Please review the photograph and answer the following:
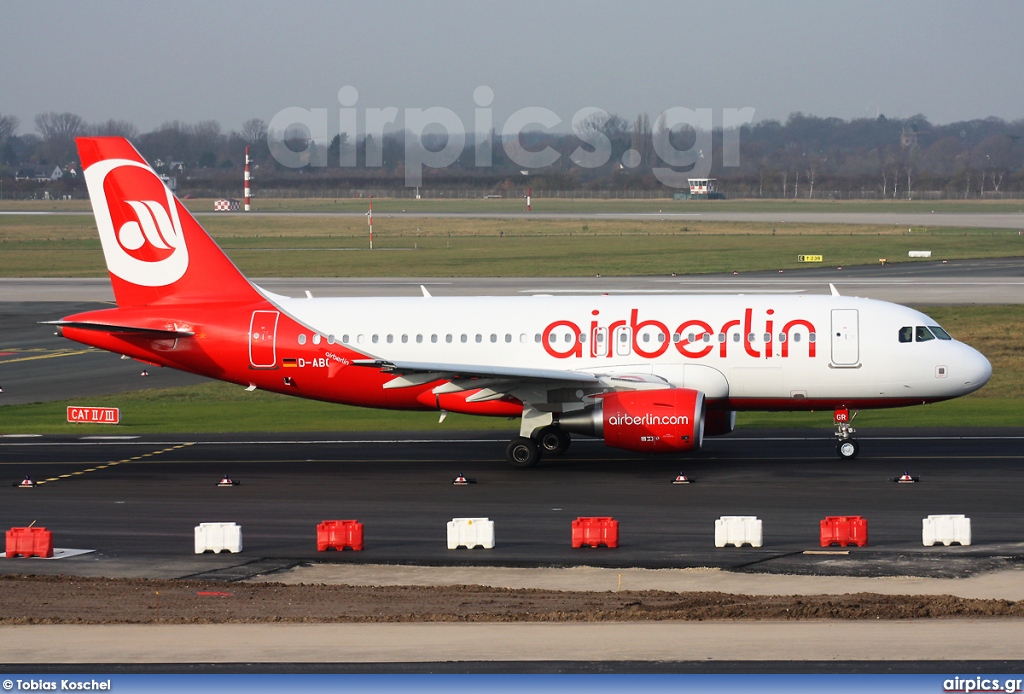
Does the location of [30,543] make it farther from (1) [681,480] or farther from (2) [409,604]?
(1) [681,480]

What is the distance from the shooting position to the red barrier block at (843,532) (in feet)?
82.4

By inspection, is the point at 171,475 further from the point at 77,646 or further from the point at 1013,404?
the point at 1013,404

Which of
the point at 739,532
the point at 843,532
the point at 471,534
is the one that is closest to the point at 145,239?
the point at 471,534

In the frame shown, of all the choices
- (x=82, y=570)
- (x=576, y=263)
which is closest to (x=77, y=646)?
(x=82, y=570)

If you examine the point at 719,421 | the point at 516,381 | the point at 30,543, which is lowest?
the point at 30,543

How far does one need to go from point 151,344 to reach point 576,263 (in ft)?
229

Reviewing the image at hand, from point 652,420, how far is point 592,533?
7.55 metres

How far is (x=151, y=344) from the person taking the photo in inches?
1437

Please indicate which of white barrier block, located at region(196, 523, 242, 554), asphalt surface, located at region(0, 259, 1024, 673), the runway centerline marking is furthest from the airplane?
white barrier block, located at region(196, 523, 242, 554)

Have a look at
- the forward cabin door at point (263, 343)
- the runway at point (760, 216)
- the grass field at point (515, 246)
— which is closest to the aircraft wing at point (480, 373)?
the forward cabin door at point (263, 343)

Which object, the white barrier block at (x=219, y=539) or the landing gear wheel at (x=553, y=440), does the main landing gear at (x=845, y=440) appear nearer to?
the landing gear wheel at (x=553, y=440)

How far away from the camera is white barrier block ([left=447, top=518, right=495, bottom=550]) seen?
25594mm

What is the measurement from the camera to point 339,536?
1013 inches

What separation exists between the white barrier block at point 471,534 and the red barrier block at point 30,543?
8.00 metres
